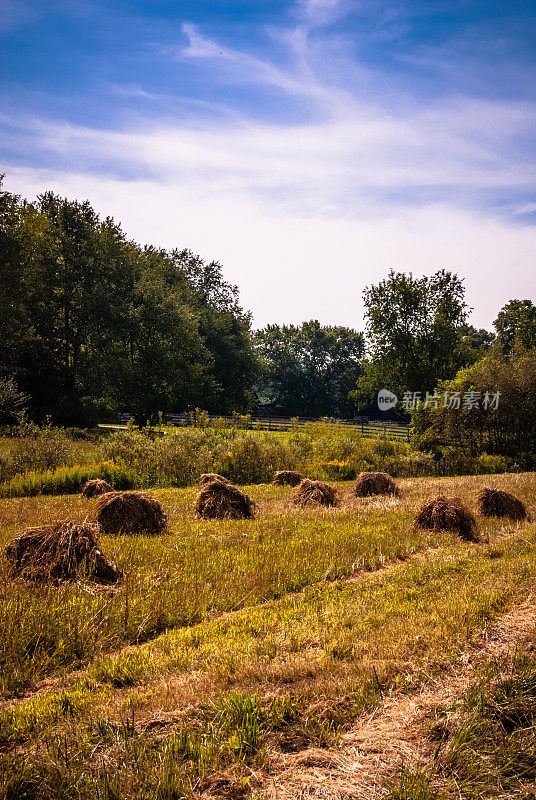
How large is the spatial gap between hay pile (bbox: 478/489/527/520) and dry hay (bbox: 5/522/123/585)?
8.64 m

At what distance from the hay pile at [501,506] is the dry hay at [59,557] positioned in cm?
864

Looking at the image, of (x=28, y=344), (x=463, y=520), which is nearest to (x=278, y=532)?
(x=463, y=520)

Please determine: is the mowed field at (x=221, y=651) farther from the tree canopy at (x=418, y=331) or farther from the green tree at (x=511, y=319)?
the green tree at (x=511, y=319)

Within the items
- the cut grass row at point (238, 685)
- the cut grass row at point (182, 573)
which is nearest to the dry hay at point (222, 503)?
the cut grass row at point (182, 573)

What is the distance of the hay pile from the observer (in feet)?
35.7

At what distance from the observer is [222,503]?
33.6 ft

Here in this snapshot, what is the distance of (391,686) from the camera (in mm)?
3770

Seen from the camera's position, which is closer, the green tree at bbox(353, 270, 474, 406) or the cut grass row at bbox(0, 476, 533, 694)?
the cut grass row at bbox(0, 476, 533, 694)

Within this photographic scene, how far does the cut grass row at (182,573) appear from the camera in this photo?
4.43 meters

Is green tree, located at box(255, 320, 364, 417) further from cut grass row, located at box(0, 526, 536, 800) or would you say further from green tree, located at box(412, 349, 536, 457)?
cut grass row, located at box(0, 526, 536, 800)

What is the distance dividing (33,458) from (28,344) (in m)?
25.0

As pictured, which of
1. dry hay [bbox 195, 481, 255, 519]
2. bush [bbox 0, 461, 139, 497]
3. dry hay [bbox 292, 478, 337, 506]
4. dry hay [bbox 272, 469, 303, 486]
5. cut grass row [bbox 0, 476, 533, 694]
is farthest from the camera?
dry hay [bbox 272, 469, 303, 486]

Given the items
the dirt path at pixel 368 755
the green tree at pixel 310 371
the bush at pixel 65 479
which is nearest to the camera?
the dirt path at pixel 368 755

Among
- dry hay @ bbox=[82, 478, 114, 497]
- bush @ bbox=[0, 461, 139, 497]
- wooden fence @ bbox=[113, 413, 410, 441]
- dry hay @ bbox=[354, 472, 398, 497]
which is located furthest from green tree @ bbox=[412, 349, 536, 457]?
dry hay @ bbox=[82, 478, 114, 497]
